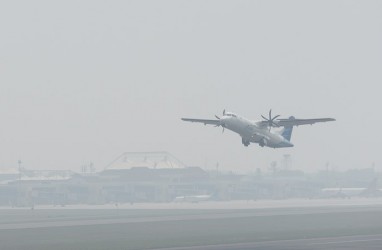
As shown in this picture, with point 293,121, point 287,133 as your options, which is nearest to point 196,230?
point 287,133

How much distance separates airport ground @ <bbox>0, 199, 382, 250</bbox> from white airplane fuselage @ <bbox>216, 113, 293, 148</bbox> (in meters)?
13.3

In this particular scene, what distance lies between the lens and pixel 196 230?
5827 inches

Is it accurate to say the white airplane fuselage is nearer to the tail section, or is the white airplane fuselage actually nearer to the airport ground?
the tail section

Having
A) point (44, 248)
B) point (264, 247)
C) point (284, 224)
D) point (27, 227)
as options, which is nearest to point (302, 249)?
point (264, 247)

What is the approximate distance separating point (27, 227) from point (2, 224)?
30.0ft

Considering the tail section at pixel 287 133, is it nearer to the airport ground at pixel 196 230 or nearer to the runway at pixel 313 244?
the airport ground at pixel 196 230

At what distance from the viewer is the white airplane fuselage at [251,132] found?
132 meters

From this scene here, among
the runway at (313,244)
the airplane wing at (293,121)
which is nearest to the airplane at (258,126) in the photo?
the airplane wing at (293,121)

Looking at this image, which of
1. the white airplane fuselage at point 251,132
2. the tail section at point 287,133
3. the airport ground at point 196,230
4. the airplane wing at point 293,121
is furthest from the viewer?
the tail section at point 287,133

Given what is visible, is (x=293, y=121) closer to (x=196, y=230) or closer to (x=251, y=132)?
(x=251, y=132)

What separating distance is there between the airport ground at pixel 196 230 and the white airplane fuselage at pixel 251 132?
13304mm

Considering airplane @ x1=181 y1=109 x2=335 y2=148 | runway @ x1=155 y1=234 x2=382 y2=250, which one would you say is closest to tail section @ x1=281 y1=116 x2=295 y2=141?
airplane @ x1=181 y1=109 x2=335 y2=148

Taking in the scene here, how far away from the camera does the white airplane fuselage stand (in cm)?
13150

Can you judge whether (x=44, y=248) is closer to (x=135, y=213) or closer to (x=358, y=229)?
(x=358, y=229)
